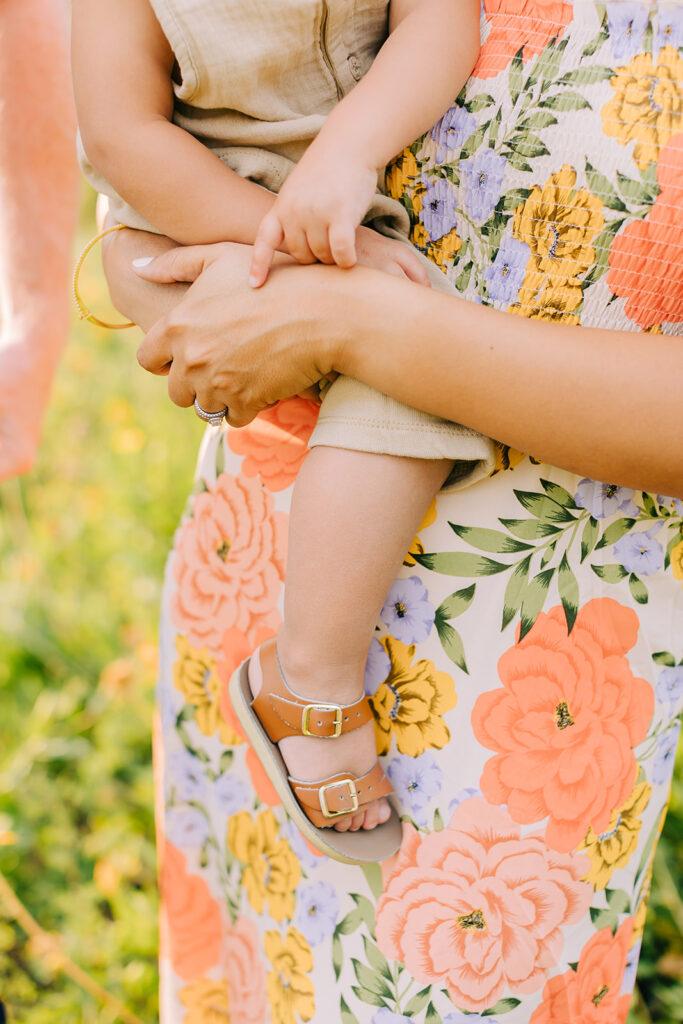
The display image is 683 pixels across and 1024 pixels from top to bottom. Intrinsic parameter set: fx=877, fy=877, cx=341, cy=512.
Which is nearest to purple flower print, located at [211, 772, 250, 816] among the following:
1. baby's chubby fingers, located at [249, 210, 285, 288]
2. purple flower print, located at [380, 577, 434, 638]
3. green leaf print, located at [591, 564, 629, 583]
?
purple flower print, located at [380, 577, 434, 638]

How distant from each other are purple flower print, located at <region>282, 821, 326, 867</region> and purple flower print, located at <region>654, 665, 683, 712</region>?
1.50 ft

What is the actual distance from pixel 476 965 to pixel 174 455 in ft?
6.77

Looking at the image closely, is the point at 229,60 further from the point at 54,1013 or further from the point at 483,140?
the point at 54,1013

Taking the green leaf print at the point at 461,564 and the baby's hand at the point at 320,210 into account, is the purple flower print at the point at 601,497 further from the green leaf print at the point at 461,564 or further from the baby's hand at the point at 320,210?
the baby's hand at the point at 320,210

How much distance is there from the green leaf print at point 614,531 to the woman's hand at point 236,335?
0.35 meters

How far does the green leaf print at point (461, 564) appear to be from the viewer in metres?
0.97

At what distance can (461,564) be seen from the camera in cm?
98

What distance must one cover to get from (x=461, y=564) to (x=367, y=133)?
1.54ft

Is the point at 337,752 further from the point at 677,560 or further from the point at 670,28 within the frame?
the point at 670,28

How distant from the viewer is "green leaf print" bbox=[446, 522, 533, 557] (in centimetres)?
96

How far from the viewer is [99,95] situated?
3.35ft

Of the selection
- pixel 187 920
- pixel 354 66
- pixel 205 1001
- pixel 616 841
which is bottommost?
pixel 205 1001

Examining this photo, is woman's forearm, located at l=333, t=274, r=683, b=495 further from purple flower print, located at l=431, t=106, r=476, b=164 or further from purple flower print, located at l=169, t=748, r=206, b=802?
purple flower print, located at l=169, t=748, r=206, b=802

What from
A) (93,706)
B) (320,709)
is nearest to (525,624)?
(320,709)
